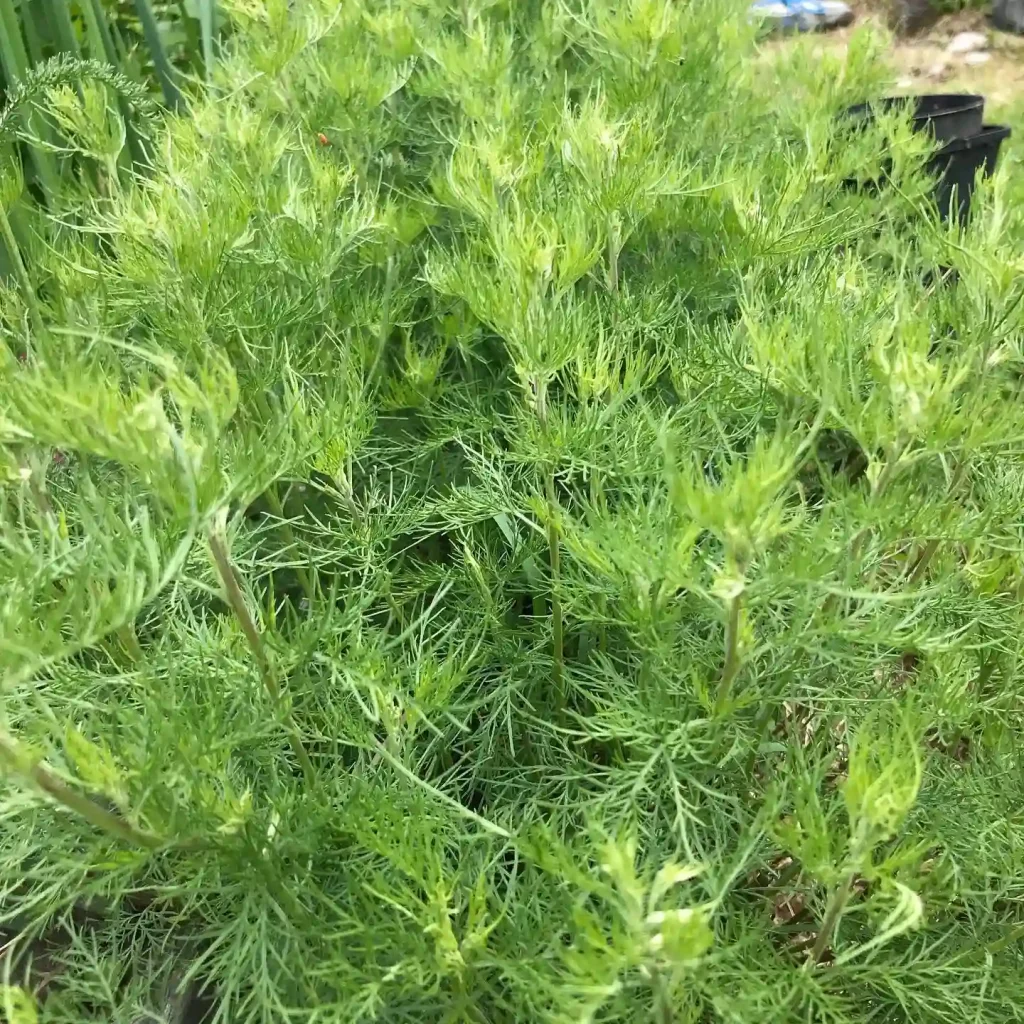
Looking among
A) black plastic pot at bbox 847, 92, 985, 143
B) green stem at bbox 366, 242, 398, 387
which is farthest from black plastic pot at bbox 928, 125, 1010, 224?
green stem at bbox 366, 242, 398, 387

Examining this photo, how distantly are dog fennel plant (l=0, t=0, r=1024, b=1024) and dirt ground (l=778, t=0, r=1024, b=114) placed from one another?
72.7 inches

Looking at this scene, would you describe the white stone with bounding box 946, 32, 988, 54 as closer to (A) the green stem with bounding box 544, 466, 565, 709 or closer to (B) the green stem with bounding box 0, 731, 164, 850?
(A) the green stem with bounding box 544, 466, 565, 709

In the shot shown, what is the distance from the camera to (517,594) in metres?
0.77

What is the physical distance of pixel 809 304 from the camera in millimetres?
584

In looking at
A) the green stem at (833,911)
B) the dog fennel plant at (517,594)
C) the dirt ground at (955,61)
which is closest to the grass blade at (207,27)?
the dog fennel plant at (517,594)

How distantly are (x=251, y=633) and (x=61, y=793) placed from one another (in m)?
0.11

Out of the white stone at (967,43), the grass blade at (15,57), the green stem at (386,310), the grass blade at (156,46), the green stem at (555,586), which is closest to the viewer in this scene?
A: the green stem at (555,586)

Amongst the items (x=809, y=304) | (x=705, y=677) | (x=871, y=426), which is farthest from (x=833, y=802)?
(x=809, y=304)

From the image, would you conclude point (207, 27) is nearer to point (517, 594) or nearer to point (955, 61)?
point (517, 594)

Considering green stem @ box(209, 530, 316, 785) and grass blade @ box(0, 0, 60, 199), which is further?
grass blade @ box(0, 0, 60, 199)

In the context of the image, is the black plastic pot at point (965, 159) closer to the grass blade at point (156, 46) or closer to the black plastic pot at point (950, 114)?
the black plastic pot at point (950, 114)

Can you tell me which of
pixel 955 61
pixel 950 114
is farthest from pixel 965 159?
pixel 955 61

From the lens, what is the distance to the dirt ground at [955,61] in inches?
93.0

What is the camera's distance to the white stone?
2.76 meters
